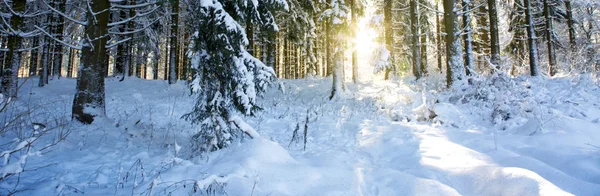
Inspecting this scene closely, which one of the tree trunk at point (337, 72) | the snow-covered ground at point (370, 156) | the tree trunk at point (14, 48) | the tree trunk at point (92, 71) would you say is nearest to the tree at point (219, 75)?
the snow-covered ground at point (370, 156)

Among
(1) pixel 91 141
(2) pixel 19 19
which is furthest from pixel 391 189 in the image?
(2) pixel 19 19

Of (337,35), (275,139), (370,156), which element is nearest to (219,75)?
(275,139)

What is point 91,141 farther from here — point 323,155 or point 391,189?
point 391,189

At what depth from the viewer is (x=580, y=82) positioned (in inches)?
305

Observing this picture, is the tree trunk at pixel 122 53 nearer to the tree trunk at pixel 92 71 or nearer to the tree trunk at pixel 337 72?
the tree trunk at pixel 92 71

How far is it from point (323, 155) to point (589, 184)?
2.79 meters

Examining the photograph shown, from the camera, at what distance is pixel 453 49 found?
884cm

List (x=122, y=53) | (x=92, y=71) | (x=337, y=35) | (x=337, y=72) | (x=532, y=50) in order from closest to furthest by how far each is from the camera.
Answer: (x=92, y=71), (x=337, y=72), (x=532, y=50), (x=337, y=35), (x=122, y=53)

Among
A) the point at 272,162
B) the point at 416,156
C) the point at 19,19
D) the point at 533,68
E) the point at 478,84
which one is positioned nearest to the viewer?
the point at 272,162

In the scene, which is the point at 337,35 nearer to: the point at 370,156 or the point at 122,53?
the point at 370,156

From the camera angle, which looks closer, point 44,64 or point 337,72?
point 337,72

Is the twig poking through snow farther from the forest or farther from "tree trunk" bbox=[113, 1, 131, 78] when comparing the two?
"tree trunk" bbox=[113, 1, 131, 78]

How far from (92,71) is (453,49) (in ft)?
33.7

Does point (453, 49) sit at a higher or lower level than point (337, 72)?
higher
